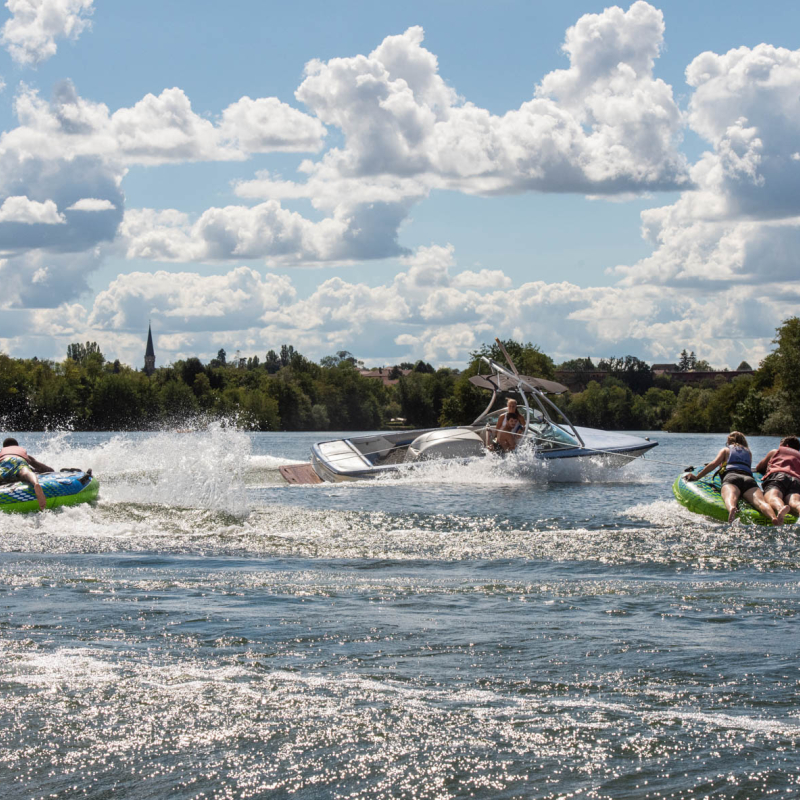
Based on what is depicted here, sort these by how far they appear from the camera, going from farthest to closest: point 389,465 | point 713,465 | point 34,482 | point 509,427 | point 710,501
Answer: point 509,427 → point 389,465 → point 713,465 → point 710,501 → point 34,482

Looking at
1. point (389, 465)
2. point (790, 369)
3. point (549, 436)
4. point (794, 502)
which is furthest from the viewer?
point (790, 369)

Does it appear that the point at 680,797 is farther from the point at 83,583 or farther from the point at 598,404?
the point at 598,404

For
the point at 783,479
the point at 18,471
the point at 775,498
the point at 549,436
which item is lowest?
the point at 775,498

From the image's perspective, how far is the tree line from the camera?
92.2 m

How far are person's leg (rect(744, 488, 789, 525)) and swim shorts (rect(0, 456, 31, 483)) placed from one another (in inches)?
431

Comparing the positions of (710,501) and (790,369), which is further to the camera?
(790,369)

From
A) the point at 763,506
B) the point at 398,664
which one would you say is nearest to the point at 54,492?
the point at 398,664

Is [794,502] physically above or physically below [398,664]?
above

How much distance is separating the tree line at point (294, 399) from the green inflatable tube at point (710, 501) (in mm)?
64132

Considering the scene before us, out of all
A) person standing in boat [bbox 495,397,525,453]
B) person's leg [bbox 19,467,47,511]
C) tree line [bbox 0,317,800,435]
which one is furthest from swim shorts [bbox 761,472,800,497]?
tree line [bbox 0,317,800,435]

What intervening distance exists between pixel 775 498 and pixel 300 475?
13.6 meters

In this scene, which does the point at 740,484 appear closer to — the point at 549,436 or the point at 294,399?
the point at 549,436

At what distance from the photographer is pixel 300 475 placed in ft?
80.9

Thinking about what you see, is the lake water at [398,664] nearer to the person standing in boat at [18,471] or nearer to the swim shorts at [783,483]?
the swim shorts at [783,483]
